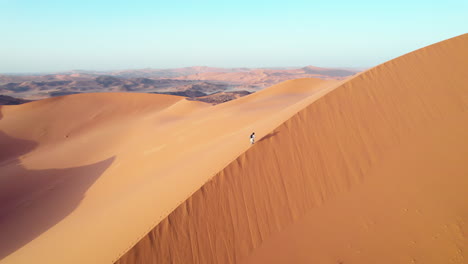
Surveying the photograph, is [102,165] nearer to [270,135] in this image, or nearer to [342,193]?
[270,135]

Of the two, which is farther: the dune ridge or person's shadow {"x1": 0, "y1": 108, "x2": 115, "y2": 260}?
person's shadow {"x1": 0, "y1": 108, "x2": 115, "y2": 260}

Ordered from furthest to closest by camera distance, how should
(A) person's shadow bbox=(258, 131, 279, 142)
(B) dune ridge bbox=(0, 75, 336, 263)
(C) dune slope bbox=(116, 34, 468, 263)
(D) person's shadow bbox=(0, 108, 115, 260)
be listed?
(D) person's shadow bbox=(0, 108, 115, 260)
(A) person's shadow bbox=(258, 131, 279, 142)
(B) dune ridge bbox=(0, 75, 336, 263)
(C) dune slope bbox=(116, 34, 468, 263)

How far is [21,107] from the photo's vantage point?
25.4 meters

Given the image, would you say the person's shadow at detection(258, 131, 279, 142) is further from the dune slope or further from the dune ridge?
the dune ridge

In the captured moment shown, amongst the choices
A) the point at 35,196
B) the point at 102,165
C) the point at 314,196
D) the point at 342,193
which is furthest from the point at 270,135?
the point at 35,196

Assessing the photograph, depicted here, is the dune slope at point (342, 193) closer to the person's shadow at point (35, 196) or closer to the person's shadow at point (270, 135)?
the person's shadow at point (270, 135)

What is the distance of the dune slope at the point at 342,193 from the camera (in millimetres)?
4277

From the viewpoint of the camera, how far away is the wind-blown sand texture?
4340mm

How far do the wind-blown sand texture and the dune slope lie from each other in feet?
0.08

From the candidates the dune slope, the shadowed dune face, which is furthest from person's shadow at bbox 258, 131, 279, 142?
the shadowed dune face

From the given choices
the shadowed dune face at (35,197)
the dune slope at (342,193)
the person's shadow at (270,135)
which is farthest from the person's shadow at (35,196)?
the person's shadow at (270,135)

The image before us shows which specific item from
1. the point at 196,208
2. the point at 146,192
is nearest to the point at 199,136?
the point at 146,192

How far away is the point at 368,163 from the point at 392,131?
1.78 metres

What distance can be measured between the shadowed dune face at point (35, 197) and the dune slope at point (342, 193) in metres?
6.47
